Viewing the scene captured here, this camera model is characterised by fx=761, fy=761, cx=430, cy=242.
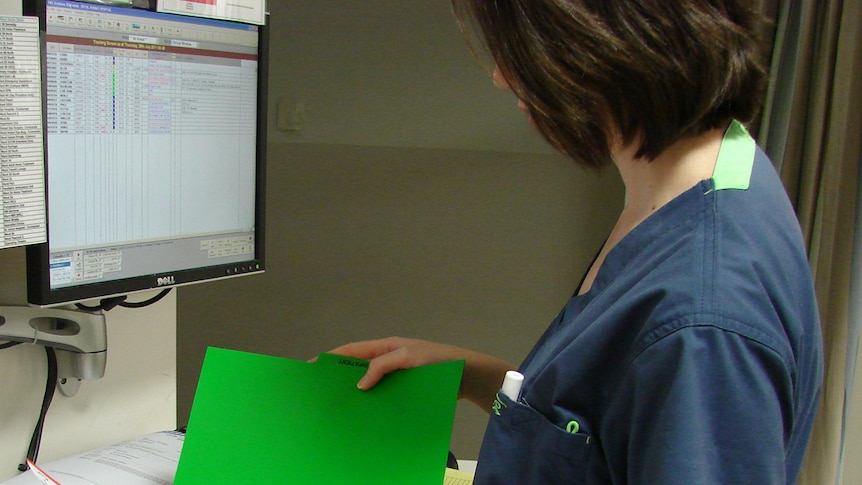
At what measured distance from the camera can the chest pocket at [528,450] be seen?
54 cm

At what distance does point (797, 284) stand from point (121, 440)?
80 cm

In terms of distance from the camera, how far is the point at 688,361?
460 mm

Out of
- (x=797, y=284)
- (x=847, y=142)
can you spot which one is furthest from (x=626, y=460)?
(x=847, y=142)

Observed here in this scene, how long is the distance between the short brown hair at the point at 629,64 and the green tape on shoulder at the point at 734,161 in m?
0.02

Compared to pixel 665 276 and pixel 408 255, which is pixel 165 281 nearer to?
pixel 665 276

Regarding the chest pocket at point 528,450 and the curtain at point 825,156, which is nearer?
the chest pocket at point 528,450

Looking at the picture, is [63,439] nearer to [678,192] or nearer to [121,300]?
[121,300]

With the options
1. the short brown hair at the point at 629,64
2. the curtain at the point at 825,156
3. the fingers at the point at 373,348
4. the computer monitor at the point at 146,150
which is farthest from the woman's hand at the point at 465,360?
the curtain at the point at 825,156

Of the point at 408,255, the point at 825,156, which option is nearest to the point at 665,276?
the point at 825,156

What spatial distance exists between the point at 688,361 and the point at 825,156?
4.63ft

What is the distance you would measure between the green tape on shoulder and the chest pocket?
0.67 ft

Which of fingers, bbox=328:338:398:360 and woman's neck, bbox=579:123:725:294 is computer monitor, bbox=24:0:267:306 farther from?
woman's neck, bbox=579:123:725:294

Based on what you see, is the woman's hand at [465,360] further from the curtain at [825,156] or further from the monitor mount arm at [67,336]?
the curtain at [825,156]

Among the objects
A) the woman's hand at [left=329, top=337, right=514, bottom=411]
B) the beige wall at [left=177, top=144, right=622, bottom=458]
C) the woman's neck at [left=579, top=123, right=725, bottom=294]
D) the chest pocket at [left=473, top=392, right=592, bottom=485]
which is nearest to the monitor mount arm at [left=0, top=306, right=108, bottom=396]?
the woman's hand at [left=329, top=337, right=514, bottom=411]
